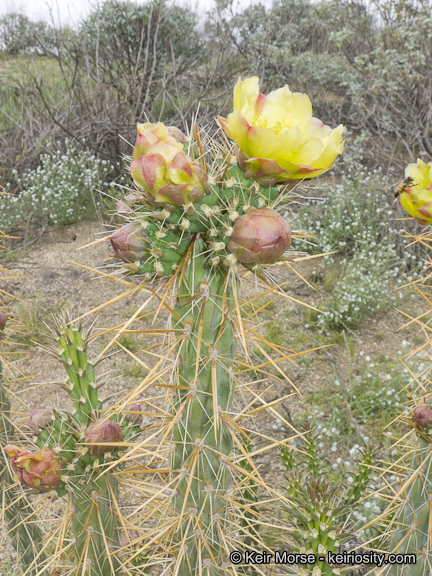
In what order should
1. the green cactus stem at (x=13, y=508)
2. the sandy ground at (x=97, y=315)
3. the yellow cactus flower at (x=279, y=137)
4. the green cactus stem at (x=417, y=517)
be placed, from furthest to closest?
1. the sandy ground at (x=97, y=315)
2. the green cactus stem at (x=13, y=508)
3. the green cactus stem at (x=417, y=517)
4. the yellow cactus flower at (x=279, y=137)

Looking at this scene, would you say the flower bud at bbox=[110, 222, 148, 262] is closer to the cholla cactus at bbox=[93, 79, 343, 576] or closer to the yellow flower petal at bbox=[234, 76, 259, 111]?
the cholla cactus at bbox=[93, 79, 343, 576]

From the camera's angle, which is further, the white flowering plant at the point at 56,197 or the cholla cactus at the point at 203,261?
the white flowering plant at the point at 56,197

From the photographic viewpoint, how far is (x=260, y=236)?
0.84m

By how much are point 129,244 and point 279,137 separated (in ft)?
1.09

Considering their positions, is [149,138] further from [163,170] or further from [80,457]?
[80,457]

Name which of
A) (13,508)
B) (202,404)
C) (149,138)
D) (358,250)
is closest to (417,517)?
(202,404)

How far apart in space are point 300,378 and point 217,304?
2237 millimetres

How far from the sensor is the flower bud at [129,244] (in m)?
0.90

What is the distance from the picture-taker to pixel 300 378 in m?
3.13

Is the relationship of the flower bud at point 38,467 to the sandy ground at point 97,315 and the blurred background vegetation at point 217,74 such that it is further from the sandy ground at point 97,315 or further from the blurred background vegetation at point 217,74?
the blurred background vegetation at point 217,74

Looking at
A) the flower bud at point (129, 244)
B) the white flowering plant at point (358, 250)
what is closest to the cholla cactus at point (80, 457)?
the flower bud at point (129, 244)

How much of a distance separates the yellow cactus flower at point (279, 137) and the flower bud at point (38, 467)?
0.79 meters

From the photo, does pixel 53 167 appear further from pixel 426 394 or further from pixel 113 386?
pixel 426 394

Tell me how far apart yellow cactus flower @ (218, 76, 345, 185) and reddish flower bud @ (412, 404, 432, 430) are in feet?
2.17
